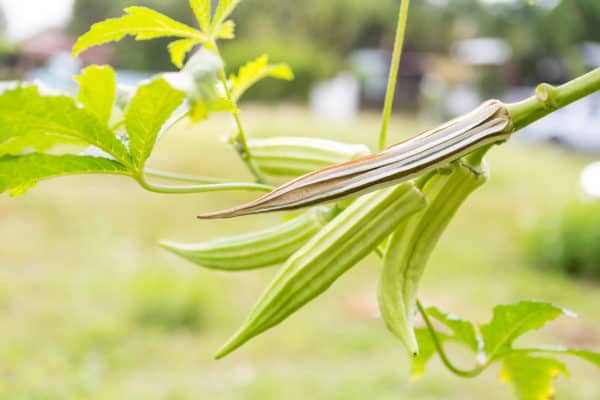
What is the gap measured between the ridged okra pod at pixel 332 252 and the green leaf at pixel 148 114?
102 millimetres

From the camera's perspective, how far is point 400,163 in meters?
0.34

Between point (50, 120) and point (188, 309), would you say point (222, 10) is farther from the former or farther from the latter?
point (188, 309)

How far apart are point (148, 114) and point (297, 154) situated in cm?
14

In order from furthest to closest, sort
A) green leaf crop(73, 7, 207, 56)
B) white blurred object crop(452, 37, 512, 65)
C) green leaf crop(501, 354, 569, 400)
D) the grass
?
1. white blurred object crop(452, 37, 512, 65)
2. the grass
3. green leaf crop(501, 354, 569, 400)
4. green leaf crop(73, 7, 207, 56)

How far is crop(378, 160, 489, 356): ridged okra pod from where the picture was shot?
398mm

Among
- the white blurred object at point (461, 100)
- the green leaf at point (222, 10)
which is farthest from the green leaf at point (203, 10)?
the white blurred object at point (461, 100)

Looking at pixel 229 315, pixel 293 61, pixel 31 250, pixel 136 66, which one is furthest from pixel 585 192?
pixel 136 66

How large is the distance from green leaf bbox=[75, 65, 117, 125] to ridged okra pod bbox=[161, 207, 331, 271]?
132mm

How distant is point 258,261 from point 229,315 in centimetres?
339

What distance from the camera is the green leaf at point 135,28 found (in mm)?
415

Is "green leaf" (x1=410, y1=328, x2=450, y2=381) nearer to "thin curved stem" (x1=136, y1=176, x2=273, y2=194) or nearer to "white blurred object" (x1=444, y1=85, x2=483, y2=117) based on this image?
"thin curved stem" (x1=136, y1=176, x2=273, y2=194)

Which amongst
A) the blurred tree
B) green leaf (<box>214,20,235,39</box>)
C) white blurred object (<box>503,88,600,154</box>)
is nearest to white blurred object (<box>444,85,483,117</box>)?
the blurred tree

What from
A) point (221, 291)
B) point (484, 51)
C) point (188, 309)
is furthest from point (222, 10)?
point (484, 51)

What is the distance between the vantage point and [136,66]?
17.4 m
